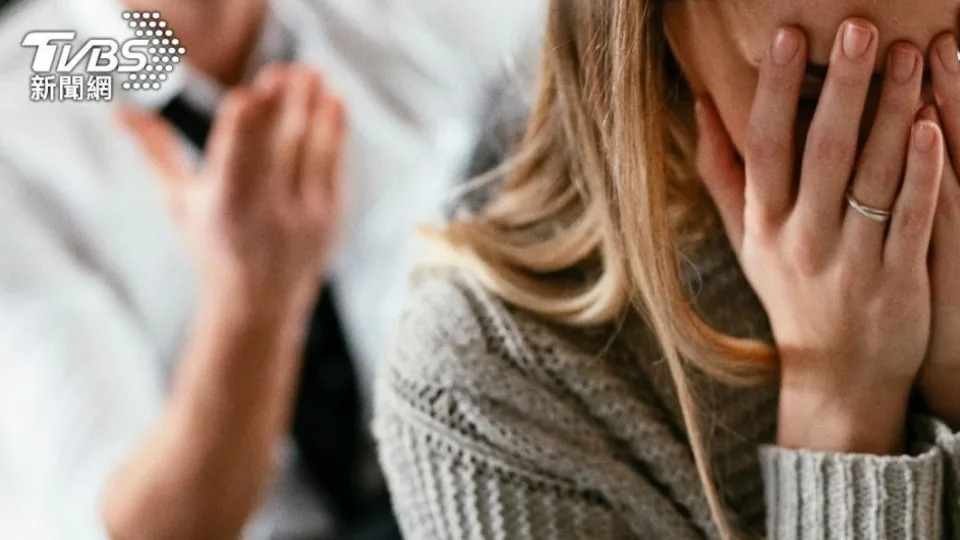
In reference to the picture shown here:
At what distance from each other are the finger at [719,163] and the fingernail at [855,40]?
8 centimetres

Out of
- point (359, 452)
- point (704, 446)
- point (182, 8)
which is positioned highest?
point (182, 8)

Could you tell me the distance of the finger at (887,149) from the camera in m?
A: 0.41

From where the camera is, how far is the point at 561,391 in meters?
0.53

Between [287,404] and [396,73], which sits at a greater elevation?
[396,73]

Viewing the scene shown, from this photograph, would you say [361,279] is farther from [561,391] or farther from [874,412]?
[874,412]

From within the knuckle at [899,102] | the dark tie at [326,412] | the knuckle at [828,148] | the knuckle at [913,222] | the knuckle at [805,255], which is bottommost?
the dark tie at [326,412]

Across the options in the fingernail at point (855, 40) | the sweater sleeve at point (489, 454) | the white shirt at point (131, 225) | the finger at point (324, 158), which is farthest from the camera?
the finger at point (324, 158)

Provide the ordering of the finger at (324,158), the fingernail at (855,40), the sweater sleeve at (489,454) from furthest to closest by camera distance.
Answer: the finger at (324,158)
the sweater sleeve at (489,454)
the fingernail at (855,40)

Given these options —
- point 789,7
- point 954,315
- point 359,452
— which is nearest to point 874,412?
point 954,315

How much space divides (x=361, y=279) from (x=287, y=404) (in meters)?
0.14

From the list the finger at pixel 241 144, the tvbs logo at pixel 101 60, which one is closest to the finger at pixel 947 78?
the tvbs logo at pixel 101 60

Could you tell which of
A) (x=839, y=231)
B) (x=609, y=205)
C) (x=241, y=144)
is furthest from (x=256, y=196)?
(x=839, y=231)

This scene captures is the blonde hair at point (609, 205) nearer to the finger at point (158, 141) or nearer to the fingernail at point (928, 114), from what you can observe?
the fingernail at point (928, 114)

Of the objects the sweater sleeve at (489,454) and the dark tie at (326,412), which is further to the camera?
the dark tie at (326,412)
